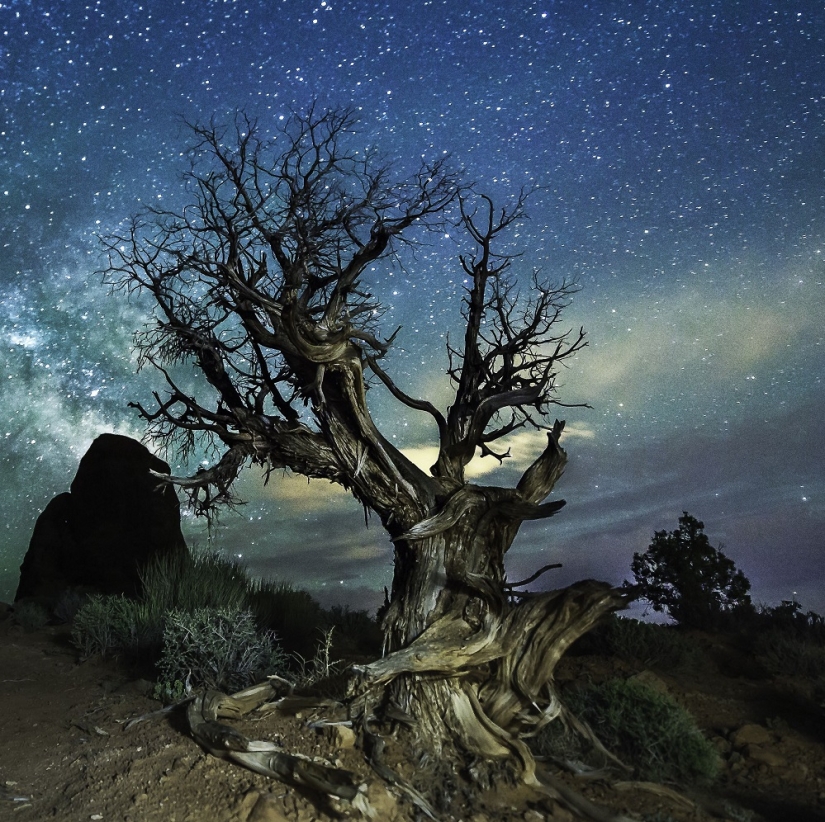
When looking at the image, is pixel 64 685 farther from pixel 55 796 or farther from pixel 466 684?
pixel 466 684

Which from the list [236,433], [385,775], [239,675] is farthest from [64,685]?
[385,775]

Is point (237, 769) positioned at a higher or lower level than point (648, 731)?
higher

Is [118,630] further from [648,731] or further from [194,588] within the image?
[648,731]

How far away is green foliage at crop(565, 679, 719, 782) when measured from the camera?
24.6ft

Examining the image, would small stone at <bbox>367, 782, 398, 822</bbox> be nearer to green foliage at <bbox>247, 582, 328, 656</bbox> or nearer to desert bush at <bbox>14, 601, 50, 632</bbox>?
green foliage at <bbox>247, 582, 328, 656</bbox>

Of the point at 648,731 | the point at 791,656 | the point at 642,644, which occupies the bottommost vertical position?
the point at 791,656

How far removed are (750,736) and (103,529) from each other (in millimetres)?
15826

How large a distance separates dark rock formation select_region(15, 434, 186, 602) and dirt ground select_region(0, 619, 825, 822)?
7438 millimetres

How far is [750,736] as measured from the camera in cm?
848

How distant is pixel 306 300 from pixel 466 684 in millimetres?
4733

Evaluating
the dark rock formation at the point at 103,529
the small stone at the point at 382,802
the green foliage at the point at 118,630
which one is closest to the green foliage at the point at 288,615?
the green foliage at the point at 118,630

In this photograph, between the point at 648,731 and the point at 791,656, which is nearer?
the point at 648,731

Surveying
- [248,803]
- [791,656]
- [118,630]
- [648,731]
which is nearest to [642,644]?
[791,656]

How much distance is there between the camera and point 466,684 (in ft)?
23.8
